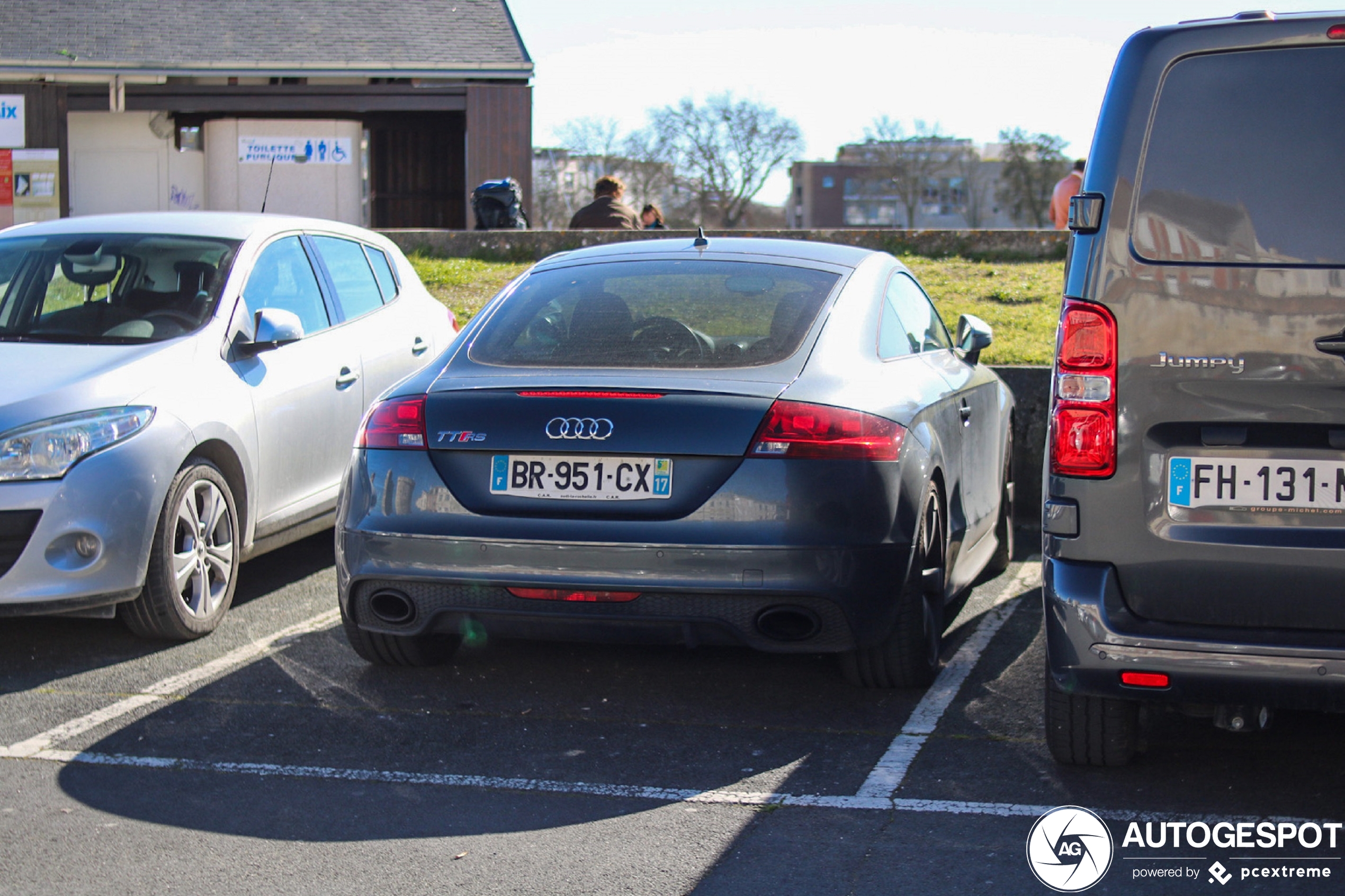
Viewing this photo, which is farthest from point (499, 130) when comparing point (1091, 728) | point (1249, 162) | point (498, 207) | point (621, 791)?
point (1249, 162)

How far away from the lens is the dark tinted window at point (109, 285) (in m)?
5.98

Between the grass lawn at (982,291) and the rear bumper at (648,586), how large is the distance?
19.6 ft

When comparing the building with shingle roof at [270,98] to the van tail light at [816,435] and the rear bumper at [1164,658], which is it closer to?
the van tail light at [816,435]

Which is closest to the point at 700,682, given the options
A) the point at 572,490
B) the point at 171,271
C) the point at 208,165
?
the point at 572,490

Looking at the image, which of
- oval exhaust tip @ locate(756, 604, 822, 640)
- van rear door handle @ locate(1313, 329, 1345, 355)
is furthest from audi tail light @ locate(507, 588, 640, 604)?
van rear door handle @ locate(1313, 329, 1345, 355)

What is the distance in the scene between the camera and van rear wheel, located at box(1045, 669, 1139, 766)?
3959 mm

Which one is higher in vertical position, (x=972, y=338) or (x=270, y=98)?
(x=270, y=98)

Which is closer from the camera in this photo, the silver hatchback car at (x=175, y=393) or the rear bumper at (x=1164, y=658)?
the rear bumper at (x=1164, y=658)

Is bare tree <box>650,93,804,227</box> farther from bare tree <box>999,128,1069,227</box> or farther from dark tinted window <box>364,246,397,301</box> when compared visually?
dark tinted window <box>364,246,397,301</box>

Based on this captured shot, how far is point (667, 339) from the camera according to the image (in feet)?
15.7

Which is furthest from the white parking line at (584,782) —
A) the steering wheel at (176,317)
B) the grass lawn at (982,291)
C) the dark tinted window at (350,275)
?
the grass lawn at (982,291)

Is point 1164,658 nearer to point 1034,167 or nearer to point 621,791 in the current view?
point 621,791

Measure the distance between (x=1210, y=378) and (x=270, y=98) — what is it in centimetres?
2212

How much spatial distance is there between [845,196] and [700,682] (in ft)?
396
